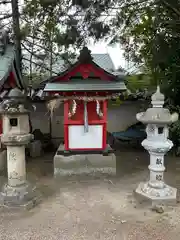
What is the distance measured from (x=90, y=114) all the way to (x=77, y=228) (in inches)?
127

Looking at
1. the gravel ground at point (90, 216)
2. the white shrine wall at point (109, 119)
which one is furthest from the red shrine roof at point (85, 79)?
the white shrine wall at point (109, 119)

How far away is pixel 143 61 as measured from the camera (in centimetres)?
873

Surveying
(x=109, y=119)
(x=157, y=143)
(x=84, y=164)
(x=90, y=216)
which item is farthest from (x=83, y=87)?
(x=109, y=119)

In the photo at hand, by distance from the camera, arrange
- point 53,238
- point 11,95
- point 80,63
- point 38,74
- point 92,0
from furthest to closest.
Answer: point 38,74
point 80,63
point 92,0
point 11,95
point 53,238

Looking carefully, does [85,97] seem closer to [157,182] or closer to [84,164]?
[84,164]

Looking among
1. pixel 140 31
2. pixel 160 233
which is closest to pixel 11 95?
pixel 160 233

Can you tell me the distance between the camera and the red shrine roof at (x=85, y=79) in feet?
19.6

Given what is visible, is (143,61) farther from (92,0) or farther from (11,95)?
A: (11,95)

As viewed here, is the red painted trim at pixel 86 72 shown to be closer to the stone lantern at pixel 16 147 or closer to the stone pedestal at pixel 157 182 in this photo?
the stone lantern at pixel 16 147

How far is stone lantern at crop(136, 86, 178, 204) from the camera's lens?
464 centimetres

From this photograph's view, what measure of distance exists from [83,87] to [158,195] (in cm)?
294

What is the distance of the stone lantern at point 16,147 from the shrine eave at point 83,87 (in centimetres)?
121

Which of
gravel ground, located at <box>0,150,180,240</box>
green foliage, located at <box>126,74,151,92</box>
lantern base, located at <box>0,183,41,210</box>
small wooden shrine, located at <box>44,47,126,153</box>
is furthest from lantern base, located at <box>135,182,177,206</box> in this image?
green foliage, located at <box>126,74,151,92</box>

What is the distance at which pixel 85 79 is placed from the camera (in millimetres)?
6316
